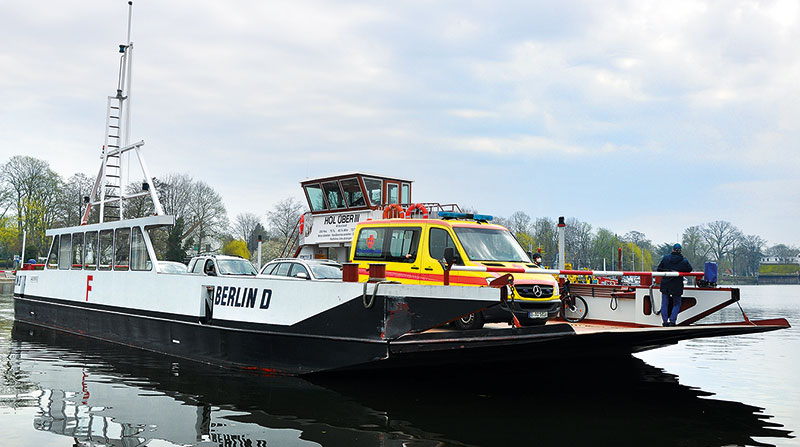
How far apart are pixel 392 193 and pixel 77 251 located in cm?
1017

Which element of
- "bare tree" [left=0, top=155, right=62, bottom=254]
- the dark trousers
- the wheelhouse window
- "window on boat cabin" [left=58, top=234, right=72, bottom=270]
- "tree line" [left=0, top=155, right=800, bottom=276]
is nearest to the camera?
the dark trousers

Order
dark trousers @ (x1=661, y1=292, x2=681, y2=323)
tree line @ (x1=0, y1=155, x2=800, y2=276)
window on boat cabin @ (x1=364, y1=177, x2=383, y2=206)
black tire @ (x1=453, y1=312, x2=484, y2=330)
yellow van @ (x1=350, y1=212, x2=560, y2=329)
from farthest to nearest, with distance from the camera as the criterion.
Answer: tree line @ (x1=0, y1=155, x2=800, y2=276), window on boat cabin @ (x1=364, y1=177, x2=383, y2=206), dark trousers @ (x1=661, y1=292, x2=681, y2=323), yellow van @ (x1=350, y1=212, x2=560, y2=329), black tire @ (x1=453, y1=312, x2=484, y2=330)

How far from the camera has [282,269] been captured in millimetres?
15391

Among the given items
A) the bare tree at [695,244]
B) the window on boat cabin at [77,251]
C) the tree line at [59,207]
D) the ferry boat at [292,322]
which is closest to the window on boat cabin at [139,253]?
the ferry boat at [292,322]

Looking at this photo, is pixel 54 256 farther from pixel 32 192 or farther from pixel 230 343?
pixel 32 192

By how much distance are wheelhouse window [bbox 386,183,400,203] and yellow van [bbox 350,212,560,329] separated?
9.47 meters

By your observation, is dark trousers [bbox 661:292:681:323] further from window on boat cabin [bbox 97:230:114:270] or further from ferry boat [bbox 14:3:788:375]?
window on boat cabin [bbox 97:230:114:270]

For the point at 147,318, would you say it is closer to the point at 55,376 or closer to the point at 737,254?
the point at 55,376

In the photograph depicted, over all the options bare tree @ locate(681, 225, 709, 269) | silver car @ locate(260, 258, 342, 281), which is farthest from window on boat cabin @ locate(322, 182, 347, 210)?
bare tree @ locate(681, 225, 709, 269)

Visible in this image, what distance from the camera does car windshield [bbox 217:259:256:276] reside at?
16.9 m

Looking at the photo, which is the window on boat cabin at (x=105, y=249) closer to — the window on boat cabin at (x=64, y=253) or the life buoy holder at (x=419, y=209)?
the window on boat cabin at (x=64, y=253)

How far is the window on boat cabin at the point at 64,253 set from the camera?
57.4 feet

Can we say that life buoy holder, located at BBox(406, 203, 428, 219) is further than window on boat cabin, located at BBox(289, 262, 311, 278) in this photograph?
Yes

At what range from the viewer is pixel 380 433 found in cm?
776
